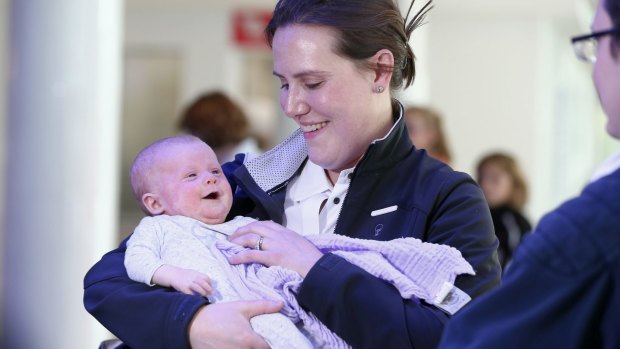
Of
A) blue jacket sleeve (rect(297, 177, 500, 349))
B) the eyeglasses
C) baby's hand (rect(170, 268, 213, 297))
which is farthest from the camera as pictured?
baby's hand (rect(170, 268, 213, 297))

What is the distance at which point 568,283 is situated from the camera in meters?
1.37

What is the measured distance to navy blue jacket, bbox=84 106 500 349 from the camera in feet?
6.93

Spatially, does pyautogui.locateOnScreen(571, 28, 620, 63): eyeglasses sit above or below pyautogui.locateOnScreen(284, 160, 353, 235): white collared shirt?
above

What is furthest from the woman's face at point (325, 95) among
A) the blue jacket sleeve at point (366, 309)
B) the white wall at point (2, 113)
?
the white wall at point (2, 113)

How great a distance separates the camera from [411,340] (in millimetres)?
2111

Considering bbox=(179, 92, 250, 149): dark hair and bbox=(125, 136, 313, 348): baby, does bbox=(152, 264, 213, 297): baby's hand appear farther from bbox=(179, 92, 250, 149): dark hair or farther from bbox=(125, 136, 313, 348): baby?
bbox=(179, 92, 250, 149): dark hair

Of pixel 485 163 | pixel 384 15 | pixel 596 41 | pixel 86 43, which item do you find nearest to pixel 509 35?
pixel 485 163

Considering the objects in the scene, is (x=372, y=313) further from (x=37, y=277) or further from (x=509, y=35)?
(x=509, y=35)

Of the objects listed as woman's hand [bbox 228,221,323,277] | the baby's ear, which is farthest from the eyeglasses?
the baby's ear

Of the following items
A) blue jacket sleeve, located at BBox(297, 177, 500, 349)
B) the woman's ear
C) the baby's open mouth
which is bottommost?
blue jacket sleeve, located at BBox(297, 177, 500, 349)

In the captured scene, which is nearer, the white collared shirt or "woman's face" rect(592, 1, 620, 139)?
"woman's face" rect(592, 1, 620, 139)

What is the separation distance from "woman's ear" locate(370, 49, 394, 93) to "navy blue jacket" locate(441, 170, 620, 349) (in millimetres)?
1124

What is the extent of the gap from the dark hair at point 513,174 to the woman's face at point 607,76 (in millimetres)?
5578

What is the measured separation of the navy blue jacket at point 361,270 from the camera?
6.93 feet
